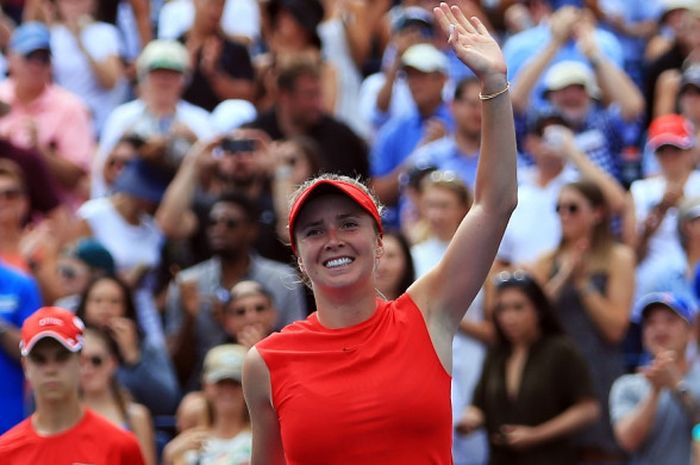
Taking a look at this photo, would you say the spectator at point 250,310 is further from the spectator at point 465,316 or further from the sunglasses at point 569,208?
the sunglasses at point 569,208

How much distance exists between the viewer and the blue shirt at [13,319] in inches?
330

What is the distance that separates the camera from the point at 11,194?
9.24 m

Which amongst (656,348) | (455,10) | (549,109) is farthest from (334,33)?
(455,10)

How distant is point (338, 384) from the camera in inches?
176

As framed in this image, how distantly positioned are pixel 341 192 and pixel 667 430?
14.4 ft

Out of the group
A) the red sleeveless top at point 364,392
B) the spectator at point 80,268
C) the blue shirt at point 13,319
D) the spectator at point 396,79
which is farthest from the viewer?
the spectator at point 396,79

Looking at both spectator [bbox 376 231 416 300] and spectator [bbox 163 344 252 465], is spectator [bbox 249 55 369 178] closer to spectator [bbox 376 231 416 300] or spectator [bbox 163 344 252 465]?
spectator [bbox 376 231 416 300]

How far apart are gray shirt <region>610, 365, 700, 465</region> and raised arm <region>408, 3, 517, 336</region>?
163 inches

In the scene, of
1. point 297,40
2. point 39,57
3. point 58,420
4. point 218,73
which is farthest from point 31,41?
point 58,420

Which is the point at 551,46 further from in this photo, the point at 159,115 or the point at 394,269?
the point at 394,269

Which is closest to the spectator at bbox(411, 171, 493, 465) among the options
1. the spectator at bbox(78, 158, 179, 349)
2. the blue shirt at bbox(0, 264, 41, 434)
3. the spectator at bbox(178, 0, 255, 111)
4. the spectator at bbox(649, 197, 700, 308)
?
the spectator at bbox(649, 197, 700, 308)

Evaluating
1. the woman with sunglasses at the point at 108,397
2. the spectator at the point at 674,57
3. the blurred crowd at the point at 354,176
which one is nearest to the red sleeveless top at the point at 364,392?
the blurred crowd at the point at 354,176

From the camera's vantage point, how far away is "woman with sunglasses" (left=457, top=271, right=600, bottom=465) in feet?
27.9

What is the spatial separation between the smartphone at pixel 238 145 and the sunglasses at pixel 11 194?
55.5 inches
